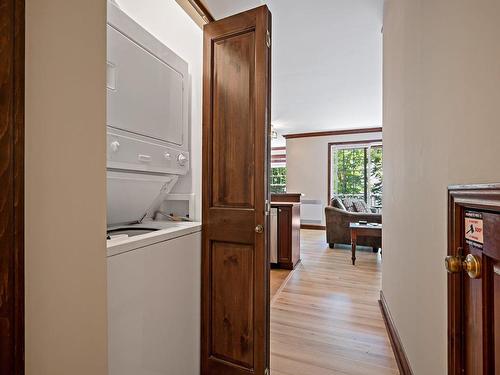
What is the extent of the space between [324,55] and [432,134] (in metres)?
2.32

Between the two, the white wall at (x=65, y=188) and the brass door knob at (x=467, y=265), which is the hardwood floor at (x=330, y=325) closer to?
the brass door knob at (x=467, y=265)

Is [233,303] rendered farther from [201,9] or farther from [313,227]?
[313,227]

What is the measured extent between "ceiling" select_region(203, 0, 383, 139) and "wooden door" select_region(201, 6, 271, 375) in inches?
31.8

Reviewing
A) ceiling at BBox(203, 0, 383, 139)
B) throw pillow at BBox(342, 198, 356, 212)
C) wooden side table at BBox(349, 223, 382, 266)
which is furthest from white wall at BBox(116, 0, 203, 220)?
throw pillow at BBox(342, 198, 356, 212)

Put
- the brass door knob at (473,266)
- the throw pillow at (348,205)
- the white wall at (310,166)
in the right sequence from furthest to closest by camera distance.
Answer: the white wall at (310,166) < the throw pillow at (348,205) < the brass door knob at (473,266)

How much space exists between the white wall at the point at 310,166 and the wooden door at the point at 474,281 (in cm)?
669

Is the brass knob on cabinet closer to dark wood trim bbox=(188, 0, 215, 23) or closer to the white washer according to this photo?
the white washer

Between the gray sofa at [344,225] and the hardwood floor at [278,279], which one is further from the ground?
the gray sofa at [344,225]

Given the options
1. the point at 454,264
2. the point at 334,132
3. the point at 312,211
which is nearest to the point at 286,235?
the point at 454,264

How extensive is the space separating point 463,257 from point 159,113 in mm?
1495

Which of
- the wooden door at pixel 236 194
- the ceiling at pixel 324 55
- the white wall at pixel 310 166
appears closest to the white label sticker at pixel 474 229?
the wooden door at pixel 236 194

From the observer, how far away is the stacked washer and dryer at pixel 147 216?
1.10 m

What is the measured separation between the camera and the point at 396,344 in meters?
1.78

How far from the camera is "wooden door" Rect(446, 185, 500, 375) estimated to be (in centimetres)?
61
